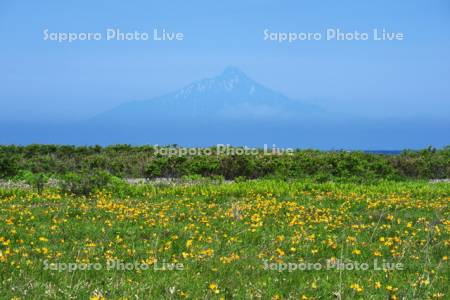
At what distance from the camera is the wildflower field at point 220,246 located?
775 cm

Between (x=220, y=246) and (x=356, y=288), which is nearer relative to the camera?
(x=356, y=288)

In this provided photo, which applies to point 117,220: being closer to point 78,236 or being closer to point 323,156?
point 78,236

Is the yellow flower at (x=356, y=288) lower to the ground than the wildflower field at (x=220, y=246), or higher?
lower

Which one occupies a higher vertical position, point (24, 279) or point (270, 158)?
point (270, 158)

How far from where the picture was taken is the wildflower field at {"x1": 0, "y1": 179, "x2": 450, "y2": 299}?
305 inches

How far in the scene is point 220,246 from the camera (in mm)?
10344

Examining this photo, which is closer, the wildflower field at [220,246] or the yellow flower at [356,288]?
the yellow flower at [356,288]

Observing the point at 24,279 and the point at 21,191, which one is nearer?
the point at 24,279

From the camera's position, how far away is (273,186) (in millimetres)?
18578

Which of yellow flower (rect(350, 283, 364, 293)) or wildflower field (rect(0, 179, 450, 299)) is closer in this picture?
yellow flower (rect(350, 283, 364, 293))

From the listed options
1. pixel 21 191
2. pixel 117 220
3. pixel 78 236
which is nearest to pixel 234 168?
pixel 21 191

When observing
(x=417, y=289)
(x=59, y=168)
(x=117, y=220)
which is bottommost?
(x=417, y=289)

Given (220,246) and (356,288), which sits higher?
(220,246)

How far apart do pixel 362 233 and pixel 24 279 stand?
264 inches
